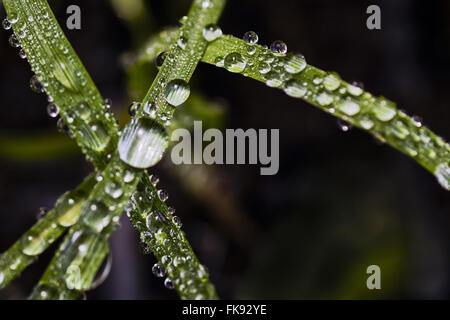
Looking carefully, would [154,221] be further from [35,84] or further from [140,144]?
[35,84]

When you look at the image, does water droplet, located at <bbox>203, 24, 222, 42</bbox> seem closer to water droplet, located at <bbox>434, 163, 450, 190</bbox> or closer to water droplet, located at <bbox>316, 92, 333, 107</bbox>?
water droplet, located at <bbox>316, 92, 333, 107</bbox>

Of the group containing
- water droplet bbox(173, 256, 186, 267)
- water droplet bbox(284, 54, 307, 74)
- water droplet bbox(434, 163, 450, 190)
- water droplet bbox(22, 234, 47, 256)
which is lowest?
water droplet bbox(173, 256, 186, 267)

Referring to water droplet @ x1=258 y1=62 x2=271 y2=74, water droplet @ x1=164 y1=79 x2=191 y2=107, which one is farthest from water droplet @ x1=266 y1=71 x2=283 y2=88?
water droplet @ x1=164 y1=79 x2=191 y2=107

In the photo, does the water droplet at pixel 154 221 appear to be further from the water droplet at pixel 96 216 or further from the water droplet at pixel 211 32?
the water droplet at pixel 211 32

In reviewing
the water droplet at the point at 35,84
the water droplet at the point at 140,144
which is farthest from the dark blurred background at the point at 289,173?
the water droplet at the point at 140,144
